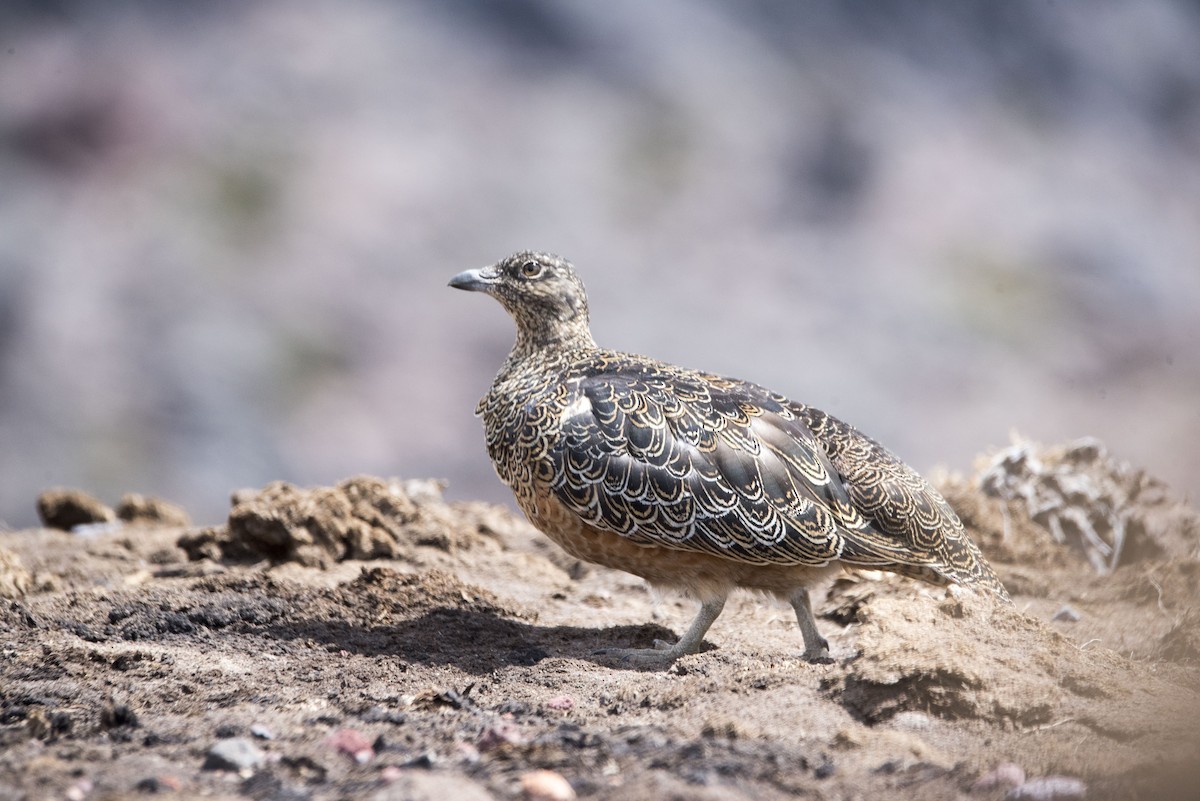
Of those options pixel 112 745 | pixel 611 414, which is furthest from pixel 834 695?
pixel 112 745

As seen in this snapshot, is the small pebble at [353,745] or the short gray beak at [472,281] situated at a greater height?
the short gray beak at [472,281]

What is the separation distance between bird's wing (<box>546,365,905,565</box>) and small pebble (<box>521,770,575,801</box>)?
89.2 inches

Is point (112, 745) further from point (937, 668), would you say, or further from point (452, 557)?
point (452, 557)

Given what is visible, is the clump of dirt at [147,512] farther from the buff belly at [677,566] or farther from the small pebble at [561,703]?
the small pebble at [561,703]

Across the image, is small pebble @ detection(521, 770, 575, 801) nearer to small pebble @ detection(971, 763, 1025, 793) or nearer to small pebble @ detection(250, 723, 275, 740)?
small pebble @ detection(250, 723, 275, 740)

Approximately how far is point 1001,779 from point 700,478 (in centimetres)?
249

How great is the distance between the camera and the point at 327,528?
25.5 feet

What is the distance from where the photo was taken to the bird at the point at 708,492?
20.1 feet

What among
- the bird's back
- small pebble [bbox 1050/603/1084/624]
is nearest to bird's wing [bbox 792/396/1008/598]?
the bird's back

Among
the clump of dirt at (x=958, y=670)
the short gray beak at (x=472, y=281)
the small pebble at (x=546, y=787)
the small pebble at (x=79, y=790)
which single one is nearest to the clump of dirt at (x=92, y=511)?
the short gray beak at (x=472, y=281)

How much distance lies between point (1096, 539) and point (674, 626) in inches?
145

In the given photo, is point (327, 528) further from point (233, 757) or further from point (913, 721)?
point (913, 721)

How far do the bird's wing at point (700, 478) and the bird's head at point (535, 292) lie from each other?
0.84m

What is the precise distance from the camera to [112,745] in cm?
447
